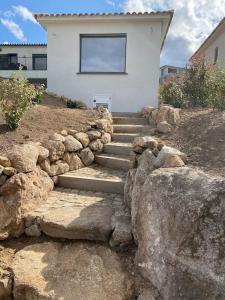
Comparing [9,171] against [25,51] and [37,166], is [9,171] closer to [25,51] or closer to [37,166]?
[37,166]

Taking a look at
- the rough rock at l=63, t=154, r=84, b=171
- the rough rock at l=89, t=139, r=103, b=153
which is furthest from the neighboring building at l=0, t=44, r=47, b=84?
the rough rock at l=63, t=154, r=84, b=171

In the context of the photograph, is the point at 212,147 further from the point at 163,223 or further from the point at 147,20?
the point at 147,20

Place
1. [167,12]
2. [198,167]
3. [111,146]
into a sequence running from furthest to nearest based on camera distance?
[167,12], [111,146], [198,167]

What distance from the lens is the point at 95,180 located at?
224 inches

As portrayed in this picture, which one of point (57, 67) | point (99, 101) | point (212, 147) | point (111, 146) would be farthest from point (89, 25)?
point (212, 147)

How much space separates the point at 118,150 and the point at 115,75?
4889mm

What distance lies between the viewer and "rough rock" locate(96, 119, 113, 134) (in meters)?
7.10

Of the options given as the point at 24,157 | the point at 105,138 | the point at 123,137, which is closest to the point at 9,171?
the point at 24,157

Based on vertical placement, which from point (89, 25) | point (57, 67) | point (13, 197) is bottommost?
point (13, 197)

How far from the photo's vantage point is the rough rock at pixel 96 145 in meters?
6.73

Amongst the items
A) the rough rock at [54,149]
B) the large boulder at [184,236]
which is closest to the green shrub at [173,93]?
the rough rock at [54,149]

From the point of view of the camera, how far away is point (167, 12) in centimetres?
1014

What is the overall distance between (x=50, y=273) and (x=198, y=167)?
7.48 ft

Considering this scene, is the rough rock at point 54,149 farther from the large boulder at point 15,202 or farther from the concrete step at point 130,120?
the concrete step at point 130,120
